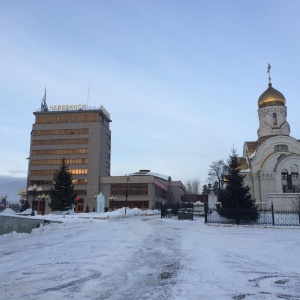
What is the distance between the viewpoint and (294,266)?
7.99 metres

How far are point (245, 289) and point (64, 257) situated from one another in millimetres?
5640

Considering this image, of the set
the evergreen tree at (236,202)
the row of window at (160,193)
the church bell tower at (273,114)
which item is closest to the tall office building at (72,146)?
the row of window at (160,193)

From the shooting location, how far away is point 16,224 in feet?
60.8

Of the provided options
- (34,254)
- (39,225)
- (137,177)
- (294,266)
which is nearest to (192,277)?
(294,266)

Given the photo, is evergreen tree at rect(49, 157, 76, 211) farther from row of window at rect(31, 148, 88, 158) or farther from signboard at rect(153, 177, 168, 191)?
signboard at rect(153, 177, 168, 191)

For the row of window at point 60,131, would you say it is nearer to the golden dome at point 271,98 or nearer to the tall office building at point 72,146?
the tall office building at point 72,146

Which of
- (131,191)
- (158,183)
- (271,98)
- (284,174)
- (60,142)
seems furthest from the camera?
(158,183)

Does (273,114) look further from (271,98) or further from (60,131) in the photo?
(60,131)

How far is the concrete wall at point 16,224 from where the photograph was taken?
59.3 ft

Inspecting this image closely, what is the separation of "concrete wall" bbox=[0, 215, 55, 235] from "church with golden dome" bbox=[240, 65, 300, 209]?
91.2ft

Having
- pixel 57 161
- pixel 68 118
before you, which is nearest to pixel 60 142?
pixel 57 161

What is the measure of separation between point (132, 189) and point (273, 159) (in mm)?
50150

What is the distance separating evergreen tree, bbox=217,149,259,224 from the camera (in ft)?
77.5

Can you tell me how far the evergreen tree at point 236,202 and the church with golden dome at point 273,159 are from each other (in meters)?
13.2
